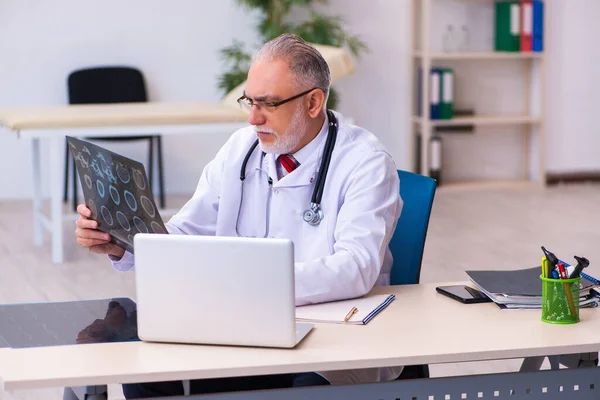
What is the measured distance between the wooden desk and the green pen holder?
9.54 ft

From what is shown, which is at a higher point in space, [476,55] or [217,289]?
[476,55]

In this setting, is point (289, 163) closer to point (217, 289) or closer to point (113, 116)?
point (217, 289)

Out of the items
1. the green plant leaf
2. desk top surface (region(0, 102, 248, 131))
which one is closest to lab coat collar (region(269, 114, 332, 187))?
desk top surface (region(0, 102, 248, 131))

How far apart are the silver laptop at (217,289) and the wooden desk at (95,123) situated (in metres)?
2.84

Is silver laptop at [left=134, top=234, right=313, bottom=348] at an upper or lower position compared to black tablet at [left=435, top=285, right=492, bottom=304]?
upper

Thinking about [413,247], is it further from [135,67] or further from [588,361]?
[135,67]

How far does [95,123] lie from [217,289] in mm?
2924

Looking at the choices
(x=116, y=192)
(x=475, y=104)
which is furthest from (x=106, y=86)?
(x=116, y=192)

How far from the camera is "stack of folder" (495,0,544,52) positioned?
6.23 meters

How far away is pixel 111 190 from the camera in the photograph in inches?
71.7

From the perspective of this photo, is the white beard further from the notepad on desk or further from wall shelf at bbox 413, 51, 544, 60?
wall shelf at bbox 413, 51, 544, 60

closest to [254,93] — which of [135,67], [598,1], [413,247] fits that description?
[413,247]

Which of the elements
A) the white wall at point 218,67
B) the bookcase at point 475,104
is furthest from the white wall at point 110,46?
the bookcase at point 475,104

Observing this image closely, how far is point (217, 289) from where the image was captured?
1575mm
